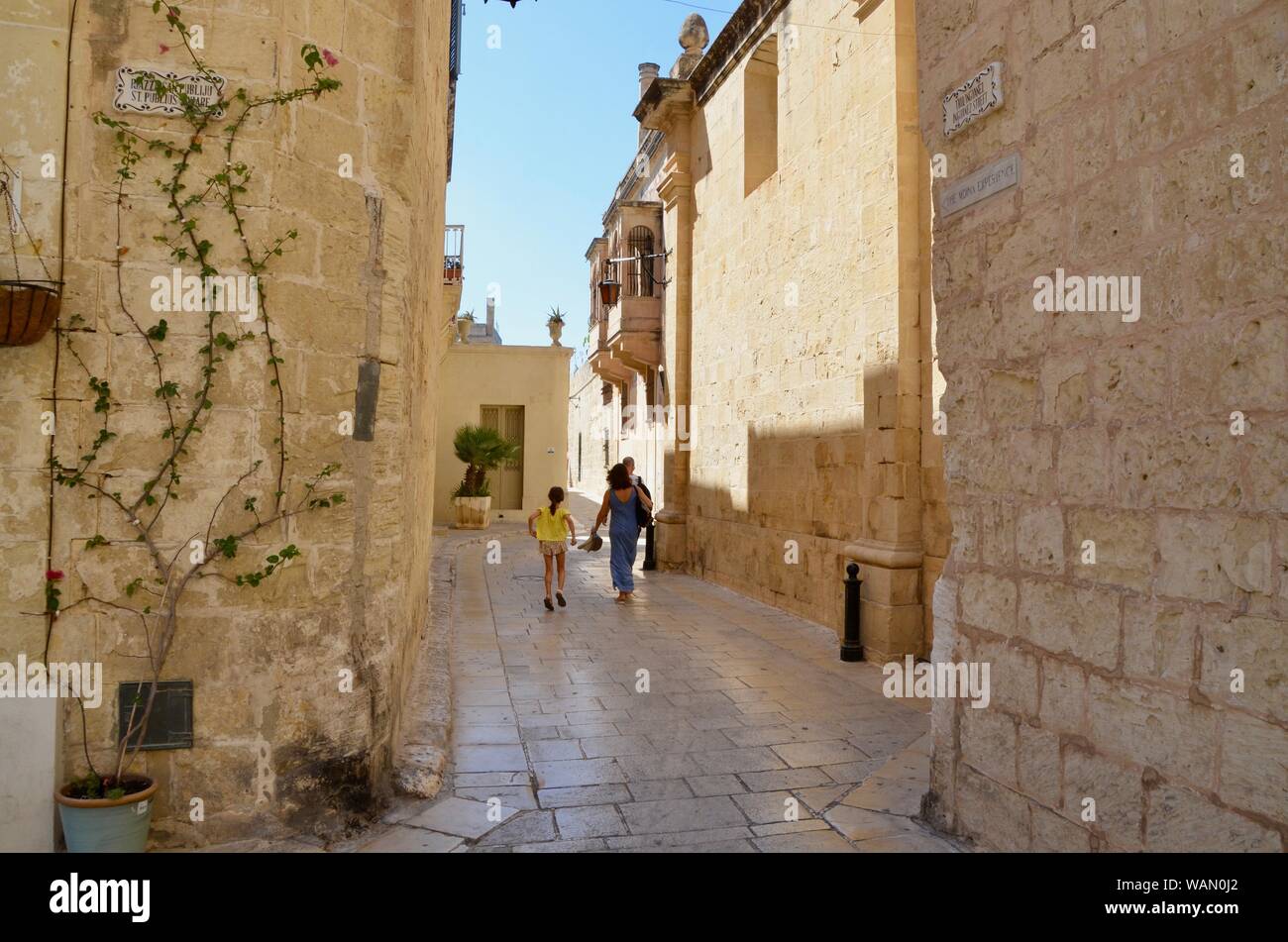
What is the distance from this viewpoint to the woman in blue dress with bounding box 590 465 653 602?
33.0ft

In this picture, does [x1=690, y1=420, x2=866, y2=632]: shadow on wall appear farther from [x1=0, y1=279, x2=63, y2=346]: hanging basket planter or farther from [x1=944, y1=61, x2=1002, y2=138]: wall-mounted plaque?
[x1=0, y1=279, x2=63, y2=346]: hanging basket planter

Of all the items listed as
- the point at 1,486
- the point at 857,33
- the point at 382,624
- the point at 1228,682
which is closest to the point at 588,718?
the point at 382,624

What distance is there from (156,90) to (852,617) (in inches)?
227

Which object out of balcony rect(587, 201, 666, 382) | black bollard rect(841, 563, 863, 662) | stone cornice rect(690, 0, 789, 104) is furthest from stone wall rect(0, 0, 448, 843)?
balcony rect(587, 201, 666, 382)

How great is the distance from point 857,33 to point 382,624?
687 cm

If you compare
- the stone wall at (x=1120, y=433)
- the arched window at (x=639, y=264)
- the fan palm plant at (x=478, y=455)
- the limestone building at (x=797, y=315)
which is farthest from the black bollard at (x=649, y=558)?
the stone wall at (x=1120, y=433)

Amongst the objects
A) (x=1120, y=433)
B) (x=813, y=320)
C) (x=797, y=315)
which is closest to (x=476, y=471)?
(x=797, y=315)

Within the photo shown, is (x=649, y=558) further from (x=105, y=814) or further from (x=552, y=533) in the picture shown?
(x=105, y=814)

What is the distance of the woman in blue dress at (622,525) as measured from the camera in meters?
10.1

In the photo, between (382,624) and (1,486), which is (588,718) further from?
(1,486)

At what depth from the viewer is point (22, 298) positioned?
2.97 m

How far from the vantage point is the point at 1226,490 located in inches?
93.4

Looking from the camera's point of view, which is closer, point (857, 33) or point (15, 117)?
point (15, 117)
